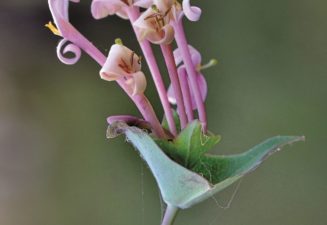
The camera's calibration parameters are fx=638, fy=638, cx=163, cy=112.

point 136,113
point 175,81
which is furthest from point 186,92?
point 136,113

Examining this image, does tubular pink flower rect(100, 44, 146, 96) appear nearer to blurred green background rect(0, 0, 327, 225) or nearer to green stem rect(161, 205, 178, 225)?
green stem rect(161, 205, 178, 225)

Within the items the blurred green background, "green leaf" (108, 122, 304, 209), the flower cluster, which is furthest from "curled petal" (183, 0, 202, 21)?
the blurred green background

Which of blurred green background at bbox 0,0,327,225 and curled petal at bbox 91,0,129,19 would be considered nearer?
curled petal at bbox 91,0,129,19

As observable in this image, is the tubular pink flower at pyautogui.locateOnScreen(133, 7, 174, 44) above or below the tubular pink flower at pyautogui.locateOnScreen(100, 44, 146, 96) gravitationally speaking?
above

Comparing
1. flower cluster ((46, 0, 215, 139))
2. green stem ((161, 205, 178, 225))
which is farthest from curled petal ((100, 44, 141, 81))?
green stem ((161, 205, 178, 225))

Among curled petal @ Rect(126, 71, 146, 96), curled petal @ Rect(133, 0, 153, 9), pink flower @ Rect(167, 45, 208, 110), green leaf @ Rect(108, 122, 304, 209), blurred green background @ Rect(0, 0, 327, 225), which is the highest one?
curled petal @ Rect(133, 0, 153, 9)

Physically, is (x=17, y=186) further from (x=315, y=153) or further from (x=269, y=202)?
(x=315, y=153)
